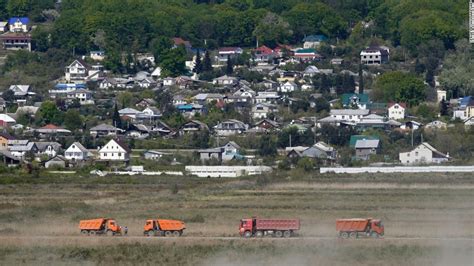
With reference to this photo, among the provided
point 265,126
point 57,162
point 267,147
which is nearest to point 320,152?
point 267,147

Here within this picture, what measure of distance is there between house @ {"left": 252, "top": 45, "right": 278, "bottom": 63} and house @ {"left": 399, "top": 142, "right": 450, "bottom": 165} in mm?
21623

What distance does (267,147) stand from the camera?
54.2 m

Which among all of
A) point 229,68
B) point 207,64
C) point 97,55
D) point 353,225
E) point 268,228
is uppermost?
Result: point 97,55

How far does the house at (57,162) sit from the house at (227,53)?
2012cm

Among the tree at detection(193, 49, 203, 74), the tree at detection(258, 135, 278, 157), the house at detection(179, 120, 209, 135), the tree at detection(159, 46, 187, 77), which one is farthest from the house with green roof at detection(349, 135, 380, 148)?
the tree at detection(159, 46, 187, 77)

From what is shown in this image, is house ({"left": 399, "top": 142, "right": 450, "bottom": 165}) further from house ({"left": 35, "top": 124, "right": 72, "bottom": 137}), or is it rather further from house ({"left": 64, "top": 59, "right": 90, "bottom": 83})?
house ({"left": 64, "top": 59, "right": 90, "bottom": 83})

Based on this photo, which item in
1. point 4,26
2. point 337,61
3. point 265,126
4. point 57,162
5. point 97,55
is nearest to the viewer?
point 57,162

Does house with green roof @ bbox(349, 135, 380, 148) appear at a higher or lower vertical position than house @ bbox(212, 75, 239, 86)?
lower

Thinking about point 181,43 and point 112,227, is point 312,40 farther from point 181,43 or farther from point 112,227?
point 112,227

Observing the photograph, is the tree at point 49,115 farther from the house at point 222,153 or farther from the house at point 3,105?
the house at point 222,153

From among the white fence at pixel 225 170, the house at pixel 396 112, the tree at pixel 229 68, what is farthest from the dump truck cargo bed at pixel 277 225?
the tree at pixel 229 68

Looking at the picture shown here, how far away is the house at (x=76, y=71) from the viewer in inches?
2753

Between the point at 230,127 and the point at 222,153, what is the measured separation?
5995mm

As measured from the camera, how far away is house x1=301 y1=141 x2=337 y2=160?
172 ft
